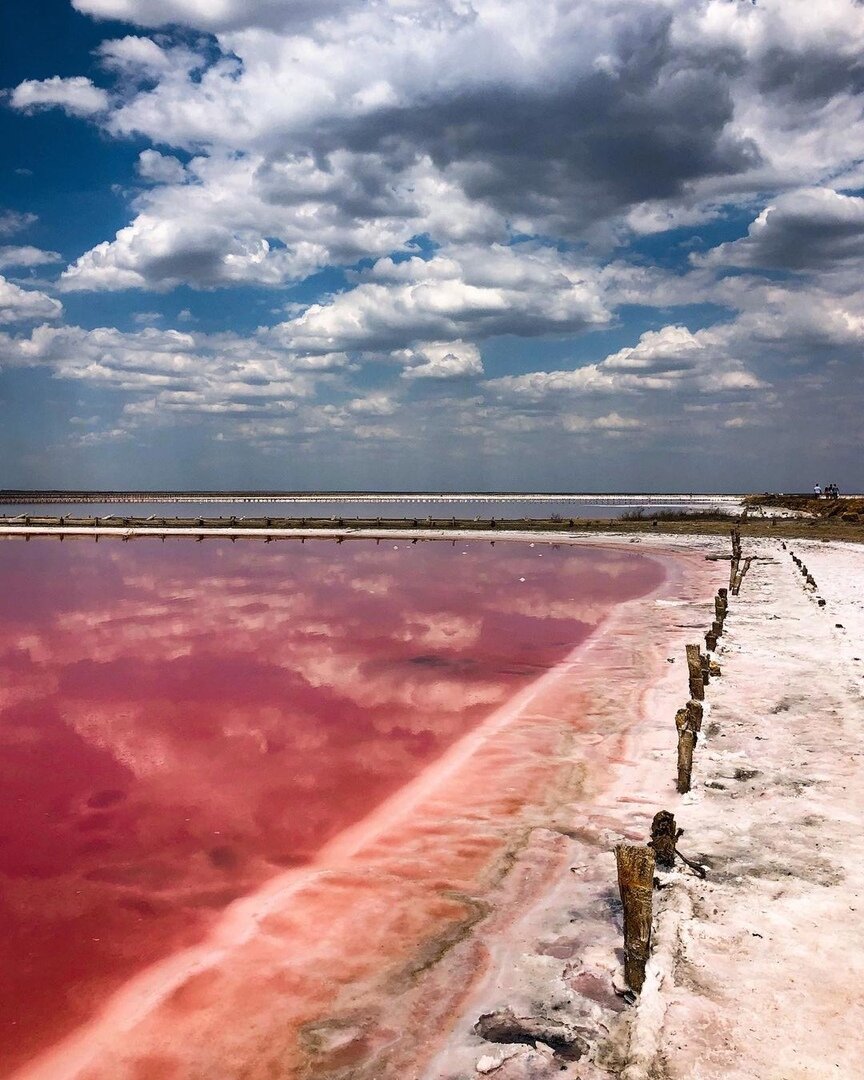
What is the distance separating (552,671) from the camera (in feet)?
60.1

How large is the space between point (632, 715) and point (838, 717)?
3409 millimetres

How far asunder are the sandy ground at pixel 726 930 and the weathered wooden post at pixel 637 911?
147mm

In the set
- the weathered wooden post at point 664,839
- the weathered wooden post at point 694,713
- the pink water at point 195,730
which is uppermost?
the weathered wooden post at point 694,713

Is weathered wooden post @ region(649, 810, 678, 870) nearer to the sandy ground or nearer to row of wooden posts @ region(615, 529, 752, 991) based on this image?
row of wooden posts @ region(615, 529, 752, 991)

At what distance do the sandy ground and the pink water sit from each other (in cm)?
333

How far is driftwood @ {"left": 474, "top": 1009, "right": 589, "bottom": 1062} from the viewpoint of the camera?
5852 mm

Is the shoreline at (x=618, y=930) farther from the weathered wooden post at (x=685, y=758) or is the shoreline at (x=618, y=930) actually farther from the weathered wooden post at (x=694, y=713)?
the weathered wooden post at (x=694, y=713)

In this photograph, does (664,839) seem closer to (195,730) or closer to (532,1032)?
(532,1032)

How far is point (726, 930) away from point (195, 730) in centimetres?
993

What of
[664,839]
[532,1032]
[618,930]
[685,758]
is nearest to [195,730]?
[685,758]

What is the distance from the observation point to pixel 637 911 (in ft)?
21.1

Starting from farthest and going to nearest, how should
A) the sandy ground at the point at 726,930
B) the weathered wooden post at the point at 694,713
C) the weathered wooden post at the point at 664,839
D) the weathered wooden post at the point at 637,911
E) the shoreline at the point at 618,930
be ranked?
the weathered wooden post at the point at 694,713, the weathered wooden post at the point at 664,839, the weathered wooden post at the point at 637,911, the shoreline at the point at 618,930, the sandy ground at the point at 726,930

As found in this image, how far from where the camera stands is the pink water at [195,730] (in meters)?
8.10

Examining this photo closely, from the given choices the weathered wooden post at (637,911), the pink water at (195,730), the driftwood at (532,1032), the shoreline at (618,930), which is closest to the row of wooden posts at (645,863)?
the weathered wooden post at (637,911)
